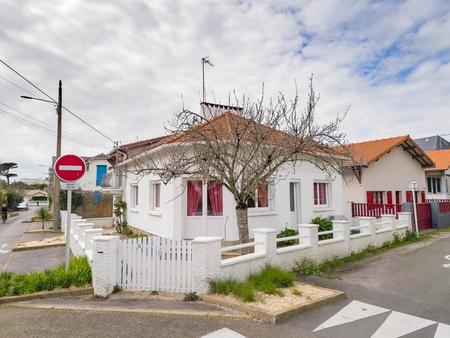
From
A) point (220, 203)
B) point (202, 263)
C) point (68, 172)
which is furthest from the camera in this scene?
point (220, 203)

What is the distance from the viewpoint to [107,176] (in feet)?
70.0

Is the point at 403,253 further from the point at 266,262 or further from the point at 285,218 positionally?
the point at 266,262

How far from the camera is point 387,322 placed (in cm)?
480

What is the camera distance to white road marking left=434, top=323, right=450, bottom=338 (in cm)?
432

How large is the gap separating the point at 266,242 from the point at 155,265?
8.43 feet

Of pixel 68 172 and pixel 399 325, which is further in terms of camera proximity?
pixel 68 172

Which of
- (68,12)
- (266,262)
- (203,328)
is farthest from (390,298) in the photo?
(68,12)

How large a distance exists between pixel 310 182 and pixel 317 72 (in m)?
5.69

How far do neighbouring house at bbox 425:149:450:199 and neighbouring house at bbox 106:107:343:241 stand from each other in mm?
17502

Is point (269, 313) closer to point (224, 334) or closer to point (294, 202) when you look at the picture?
point (224, 334)

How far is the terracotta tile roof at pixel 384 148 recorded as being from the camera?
62.2ft

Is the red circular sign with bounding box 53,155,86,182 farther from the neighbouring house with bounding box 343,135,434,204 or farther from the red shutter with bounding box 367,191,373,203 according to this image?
the red shutter with bounding box 367,191,373,203

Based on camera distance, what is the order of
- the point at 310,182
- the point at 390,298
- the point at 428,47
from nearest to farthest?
1. the point at 390,298
2. the point at 428,47
3. the point at 310,182

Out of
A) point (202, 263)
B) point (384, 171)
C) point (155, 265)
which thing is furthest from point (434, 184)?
point (155, 265)
